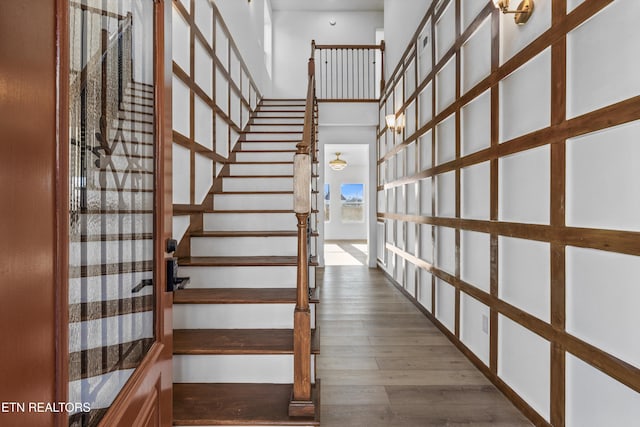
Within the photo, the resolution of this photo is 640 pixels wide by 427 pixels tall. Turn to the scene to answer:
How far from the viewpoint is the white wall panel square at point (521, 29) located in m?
1.88

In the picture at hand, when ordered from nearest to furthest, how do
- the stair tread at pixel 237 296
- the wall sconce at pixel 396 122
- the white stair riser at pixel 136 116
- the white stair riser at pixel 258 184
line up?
the white stair riser at pixel 136 116 < the stair tread at pixel 237 296 < the white stair riser at pixel 258 184 < the wall sconce at pixel 396 122

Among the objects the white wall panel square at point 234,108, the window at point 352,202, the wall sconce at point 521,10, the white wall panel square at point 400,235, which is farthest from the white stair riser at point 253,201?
the window at point 352,202

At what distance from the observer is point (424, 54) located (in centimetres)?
398

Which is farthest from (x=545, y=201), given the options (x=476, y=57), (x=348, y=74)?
(x=348, y=74)

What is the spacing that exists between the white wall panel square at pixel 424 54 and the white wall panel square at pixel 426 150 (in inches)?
25.4

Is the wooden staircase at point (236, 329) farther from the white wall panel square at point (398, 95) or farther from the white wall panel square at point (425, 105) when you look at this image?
the white wall panel square at point (398, 95)

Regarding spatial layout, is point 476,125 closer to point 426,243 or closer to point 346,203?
point 426,243

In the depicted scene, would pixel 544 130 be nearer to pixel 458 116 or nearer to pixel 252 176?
pixel 458 116

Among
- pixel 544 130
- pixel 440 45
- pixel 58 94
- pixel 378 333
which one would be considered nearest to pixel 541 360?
pixel 544 130

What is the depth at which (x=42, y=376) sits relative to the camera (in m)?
0.60

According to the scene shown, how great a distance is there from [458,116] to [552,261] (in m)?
1.53

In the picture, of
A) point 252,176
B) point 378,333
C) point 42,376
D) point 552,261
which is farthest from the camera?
point 252,176

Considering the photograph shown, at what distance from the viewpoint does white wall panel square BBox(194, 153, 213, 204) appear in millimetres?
3327

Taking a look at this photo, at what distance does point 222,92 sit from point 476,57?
8.73 feet
